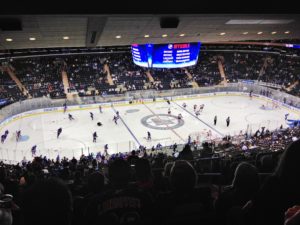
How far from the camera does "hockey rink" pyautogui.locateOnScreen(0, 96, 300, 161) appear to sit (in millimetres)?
20109

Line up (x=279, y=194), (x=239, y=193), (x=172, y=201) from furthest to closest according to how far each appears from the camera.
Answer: (x=239, y=193) < (x=172, y=201) < (x=279, y=194)

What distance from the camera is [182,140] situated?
21.3 meters

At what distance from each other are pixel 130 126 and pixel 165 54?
44.8ft

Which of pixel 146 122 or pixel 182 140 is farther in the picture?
pixel 146 122

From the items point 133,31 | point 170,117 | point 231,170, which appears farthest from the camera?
point 170,117

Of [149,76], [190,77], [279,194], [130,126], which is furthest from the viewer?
[190,77]

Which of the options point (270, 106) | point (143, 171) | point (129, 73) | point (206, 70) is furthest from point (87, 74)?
point (143, 171)

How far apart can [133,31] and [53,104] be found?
949 inches

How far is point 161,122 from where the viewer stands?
25562 millimetres

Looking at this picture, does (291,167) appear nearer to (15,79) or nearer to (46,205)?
(46,205)

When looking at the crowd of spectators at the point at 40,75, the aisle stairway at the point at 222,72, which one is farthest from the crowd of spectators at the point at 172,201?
the aisle stairway at the point at 222,72
